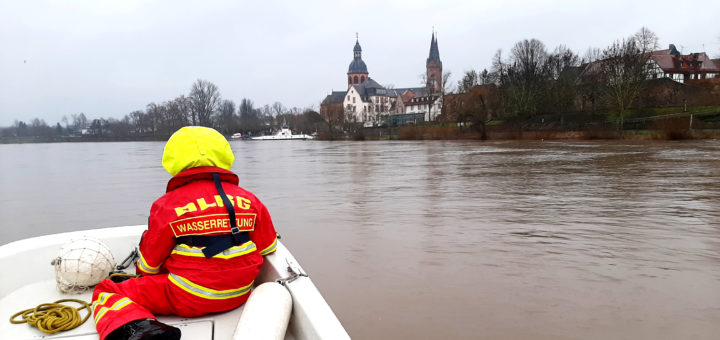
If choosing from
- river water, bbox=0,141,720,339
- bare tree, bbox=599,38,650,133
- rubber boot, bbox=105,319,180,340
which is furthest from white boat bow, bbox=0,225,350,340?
bare tree, bbox=599,38,650,133

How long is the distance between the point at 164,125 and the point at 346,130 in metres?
41.8

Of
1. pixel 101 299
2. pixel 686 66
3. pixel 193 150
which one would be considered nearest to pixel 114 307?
pixel 101 299

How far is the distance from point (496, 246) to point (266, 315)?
14.9 ft

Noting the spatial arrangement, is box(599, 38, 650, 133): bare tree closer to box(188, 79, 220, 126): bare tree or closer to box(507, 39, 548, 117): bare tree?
box(507, 39, 548, 117): bare tree

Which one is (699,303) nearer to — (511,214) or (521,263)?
(521,263)

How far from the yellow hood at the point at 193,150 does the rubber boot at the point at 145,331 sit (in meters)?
0.85

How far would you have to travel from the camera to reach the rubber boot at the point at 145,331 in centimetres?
221

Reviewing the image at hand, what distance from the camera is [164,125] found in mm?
89750

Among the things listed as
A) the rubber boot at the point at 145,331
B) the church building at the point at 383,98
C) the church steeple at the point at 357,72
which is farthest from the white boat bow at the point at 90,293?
the church steeple at the point at 357,72

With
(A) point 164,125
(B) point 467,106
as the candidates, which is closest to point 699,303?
(B) point 467,106

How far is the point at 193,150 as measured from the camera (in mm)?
2746

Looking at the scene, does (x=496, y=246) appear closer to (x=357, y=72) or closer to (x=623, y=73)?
(x=623, y=73)

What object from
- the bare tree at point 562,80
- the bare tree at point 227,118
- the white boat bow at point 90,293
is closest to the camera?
the white boat bow at point 90,293

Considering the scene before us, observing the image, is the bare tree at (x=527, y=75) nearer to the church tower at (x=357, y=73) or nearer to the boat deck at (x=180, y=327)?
the boat deck at (x=180, y=327)
